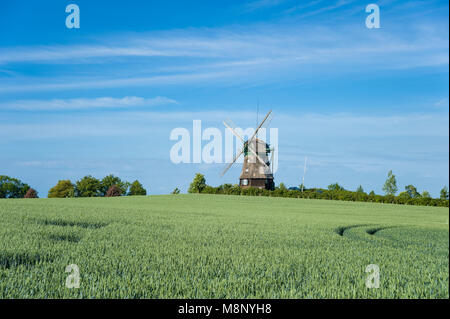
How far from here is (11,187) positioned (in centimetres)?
8212

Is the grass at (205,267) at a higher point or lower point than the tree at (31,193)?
higher

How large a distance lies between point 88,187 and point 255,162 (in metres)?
37.1

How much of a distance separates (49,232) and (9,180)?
8854cm

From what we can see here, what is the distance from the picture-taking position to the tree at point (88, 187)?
7419 centimetres

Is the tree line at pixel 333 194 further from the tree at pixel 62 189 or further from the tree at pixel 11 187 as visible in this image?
the tree at pixel 11 187

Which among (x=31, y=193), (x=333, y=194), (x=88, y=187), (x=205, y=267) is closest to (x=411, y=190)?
(x=333, y=194)

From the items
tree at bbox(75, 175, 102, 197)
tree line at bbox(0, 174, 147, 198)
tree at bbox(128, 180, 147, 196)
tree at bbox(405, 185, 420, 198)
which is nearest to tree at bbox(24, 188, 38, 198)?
tree line at bbox(0, 174, 147, 198)

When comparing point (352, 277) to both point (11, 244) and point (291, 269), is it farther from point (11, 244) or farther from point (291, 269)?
point (11, 244)

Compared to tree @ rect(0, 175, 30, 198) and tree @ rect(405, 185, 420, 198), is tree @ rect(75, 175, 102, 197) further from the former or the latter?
tree @ rect(405, 185, 420, 198)

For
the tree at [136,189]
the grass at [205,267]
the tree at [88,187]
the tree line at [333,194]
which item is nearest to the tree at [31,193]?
the tree at [88,187]

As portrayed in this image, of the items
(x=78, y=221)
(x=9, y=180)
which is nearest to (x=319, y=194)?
(x=78, y=221)

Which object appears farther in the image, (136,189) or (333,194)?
(136,189)

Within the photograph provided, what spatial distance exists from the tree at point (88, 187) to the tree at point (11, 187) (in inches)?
701

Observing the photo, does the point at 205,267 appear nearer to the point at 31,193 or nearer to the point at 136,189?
the point at 136,189
